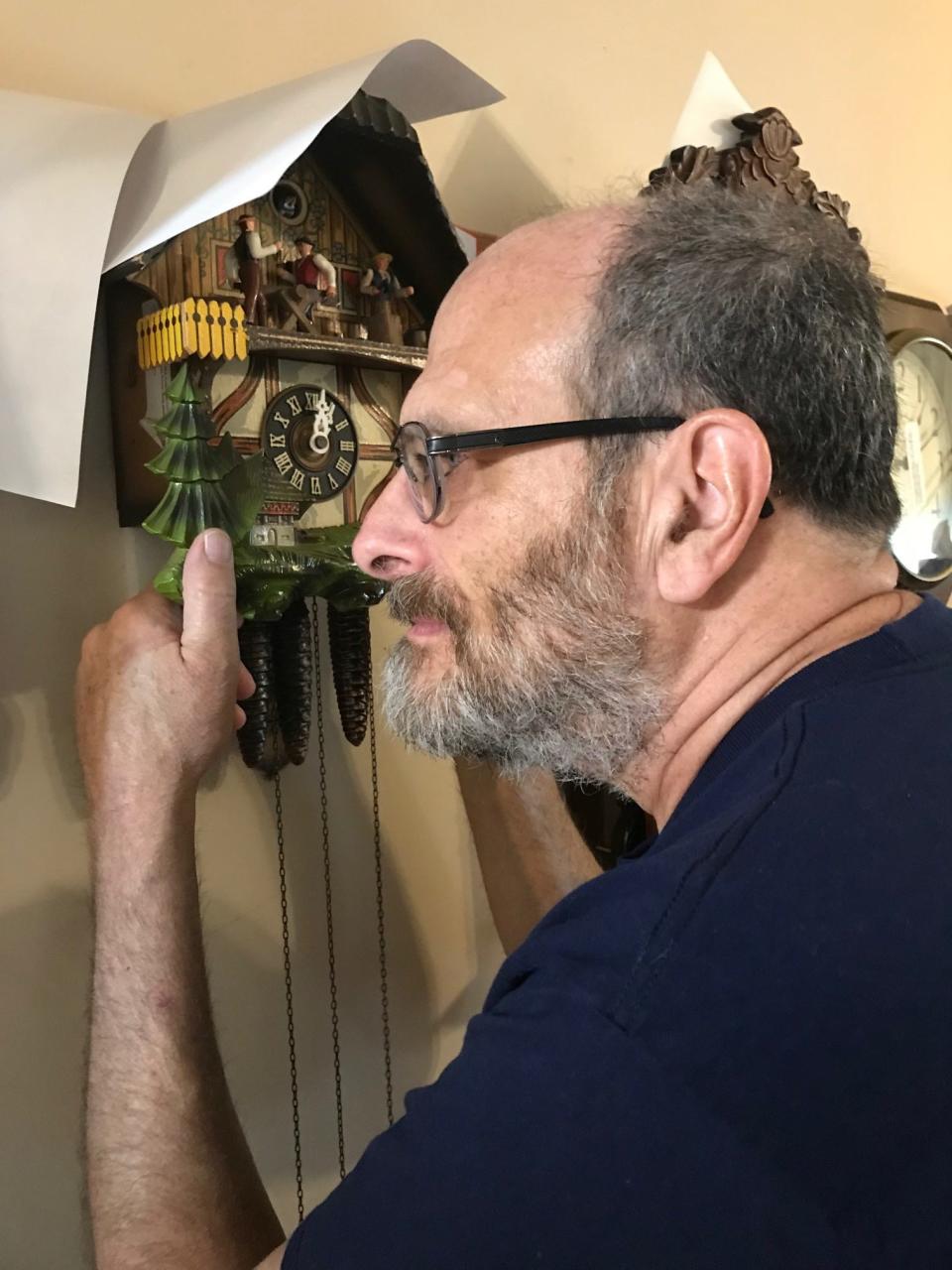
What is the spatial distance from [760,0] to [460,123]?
52cm

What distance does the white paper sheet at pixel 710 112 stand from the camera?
90 cm

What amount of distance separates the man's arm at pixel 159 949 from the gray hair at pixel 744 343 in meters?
0.26

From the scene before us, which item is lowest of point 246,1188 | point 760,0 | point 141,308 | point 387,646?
point 246,1188

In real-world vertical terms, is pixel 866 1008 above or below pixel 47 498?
below

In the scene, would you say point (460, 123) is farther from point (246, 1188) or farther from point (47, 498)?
point (246, 1188)

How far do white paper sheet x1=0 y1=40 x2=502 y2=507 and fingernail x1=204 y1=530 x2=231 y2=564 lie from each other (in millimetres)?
88

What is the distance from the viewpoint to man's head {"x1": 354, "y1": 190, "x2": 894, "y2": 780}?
0.57 metres

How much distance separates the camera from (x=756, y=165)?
903 millimetres

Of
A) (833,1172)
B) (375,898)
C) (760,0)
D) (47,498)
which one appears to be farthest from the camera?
(760,0)

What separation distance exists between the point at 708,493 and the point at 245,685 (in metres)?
0.32

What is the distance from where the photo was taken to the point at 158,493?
0.70m

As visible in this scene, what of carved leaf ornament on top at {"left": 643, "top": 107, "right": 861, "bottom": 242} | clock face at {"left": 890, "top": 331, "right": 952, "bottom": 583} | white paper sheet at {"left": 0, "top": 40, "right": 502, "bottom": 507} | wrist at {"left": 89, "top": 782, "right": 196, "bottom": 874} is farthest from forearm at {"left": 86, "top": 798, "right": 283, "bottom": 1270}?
clock face at {"left": 890, "top": 331, "right": 952, "bottom": 583}

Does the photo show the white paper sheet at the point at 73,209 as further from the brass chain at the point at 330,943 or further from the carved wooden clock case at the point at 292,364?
the brass chain at the point at 330,943

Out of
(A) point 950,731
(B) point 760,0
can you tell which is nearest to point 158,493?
(A) point 950,731
